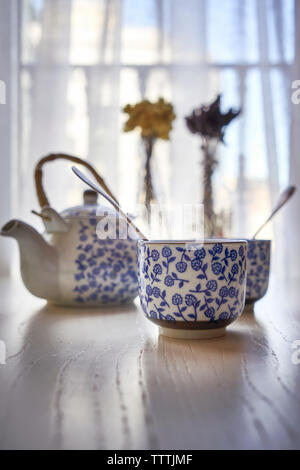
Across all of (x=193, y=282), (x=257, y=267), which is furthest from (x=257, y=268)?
(x=193, y=282)

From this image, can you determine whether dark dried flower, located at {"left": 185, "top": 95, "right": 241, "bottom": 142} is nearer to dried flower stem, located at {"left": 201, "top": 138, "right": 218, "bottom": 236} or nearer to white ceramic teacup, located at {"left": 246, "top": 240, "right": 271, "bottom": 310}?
dried flower stem, located at {"left": 201, "top": 138, "right": 218, "bottom": 236}

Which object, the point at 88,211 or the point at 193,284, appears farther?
the point at 88,211

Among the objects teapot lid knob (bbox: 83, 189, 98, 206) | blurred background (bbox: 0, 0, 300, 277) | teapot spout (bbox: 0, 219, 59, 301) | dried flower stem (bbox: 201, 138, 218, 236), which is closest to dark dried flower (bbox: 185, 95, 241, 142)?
dried flower stem (bbox: 201, 138, 218, 236)

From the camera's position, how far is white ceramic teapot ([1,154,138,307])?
0.76m

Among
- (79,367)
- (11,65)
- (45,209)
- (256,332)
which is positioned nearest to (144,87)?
(11,65)

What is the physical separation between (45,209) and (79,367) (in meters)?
0.39

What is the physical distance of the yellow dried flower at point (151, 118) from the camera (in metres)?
0.88

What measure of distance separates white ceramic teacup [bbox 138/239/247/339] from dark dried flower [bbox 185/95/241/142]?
0.40 meters

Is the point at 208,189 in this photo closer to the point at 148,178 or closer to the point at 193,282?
the point at 148,178

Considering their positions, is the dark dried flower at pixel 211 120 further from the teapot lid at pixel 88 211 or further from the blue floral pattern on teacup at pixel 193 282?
the blue floral pattern on teacup at pixel 193 282

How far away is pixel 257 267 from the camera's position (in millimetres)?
710

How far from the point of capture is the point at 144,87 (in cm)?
164

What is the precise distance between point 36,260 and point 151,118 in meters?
0.34
